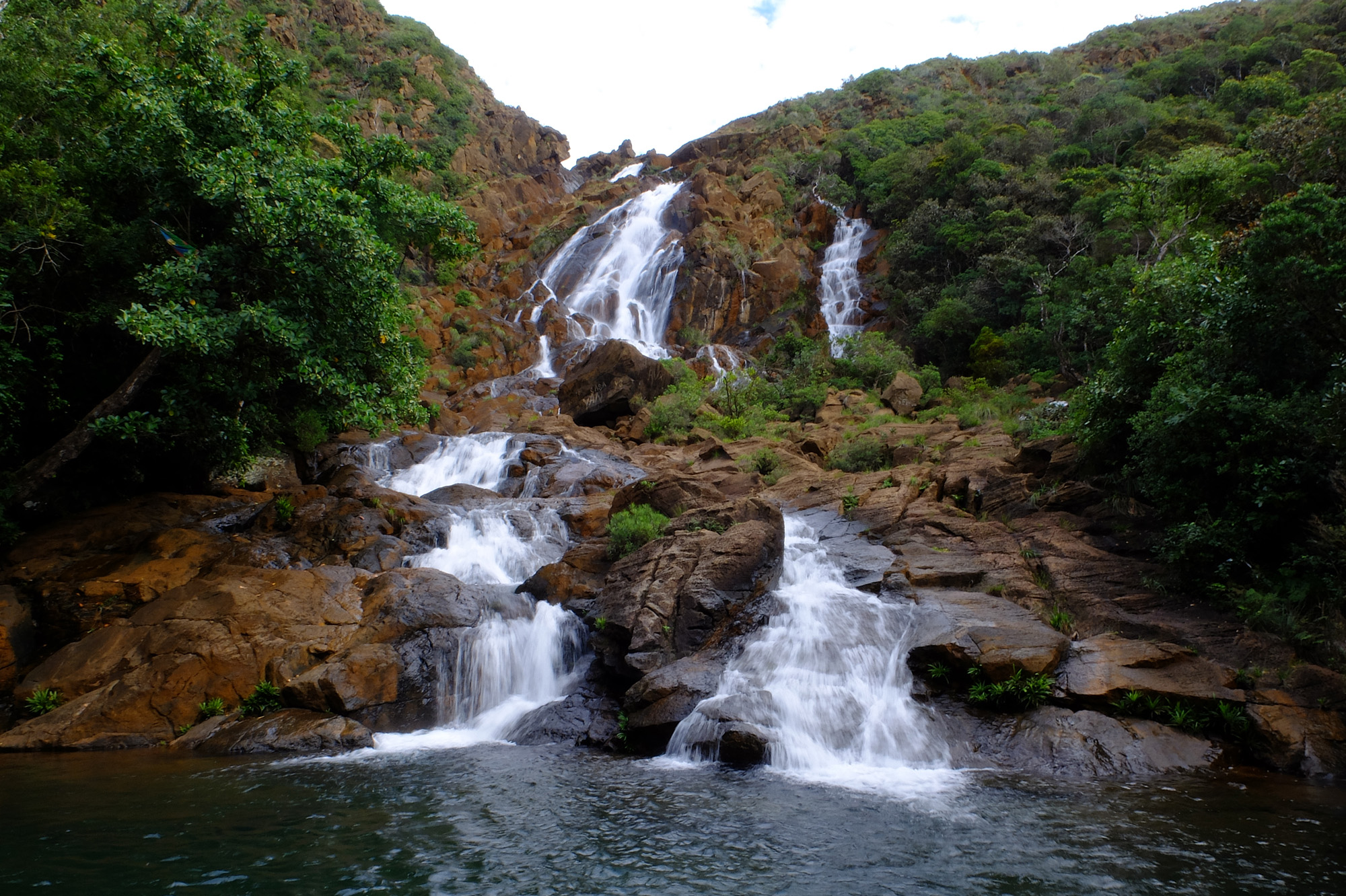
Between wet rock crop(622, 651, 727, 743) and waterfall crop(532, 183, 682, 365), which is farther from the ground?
waterfall crop(532, 183, 682, 365)

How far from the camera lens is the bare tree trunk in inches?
443

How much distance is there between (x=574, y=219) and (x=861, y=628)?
46.9 metres

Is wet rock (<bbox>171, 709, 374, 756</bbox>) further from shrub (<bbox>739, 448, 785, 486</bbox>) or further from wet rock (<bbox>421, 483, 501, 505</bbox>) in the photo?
shrub (<bbox>739, 448, 785, 486</bbox>)

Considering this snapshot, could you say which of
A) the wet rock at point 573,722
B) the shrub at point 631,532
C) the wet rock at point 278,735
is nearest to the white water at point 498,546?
Result: the shrub at point 631,532

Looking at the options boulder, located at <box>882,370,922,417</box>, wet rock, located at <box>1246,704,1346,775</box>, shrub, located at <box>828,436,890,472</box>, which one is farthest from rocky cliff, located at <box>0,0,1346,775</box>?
boulder, located at <box>882,370,922,417</box>

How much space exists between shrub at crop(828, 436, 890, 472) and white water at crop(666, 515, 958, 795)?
865cm

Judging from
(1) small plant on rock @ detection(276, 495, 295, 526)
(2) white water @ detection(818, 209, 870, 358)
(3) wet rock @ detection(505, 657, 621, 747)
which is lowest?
(3) wet rock @ detection(505, 657, 621, 747)

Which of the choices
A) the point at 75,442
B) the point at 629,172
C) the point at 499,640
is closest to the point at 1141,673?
the point at 499,640

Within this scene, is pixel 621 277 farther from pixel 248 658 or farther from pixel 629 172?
pixel 248 658

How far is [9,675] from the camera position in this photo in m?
10.7

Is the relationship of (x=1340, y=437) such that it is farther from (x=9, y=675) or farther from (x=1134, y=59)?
(x=1134, y=59)

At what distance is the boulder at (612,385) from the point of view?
29.2 metres

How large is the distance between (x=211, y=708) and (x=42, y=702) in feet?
7.90

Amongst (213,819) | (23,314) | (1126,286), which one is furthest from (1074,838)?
(1126,286)
